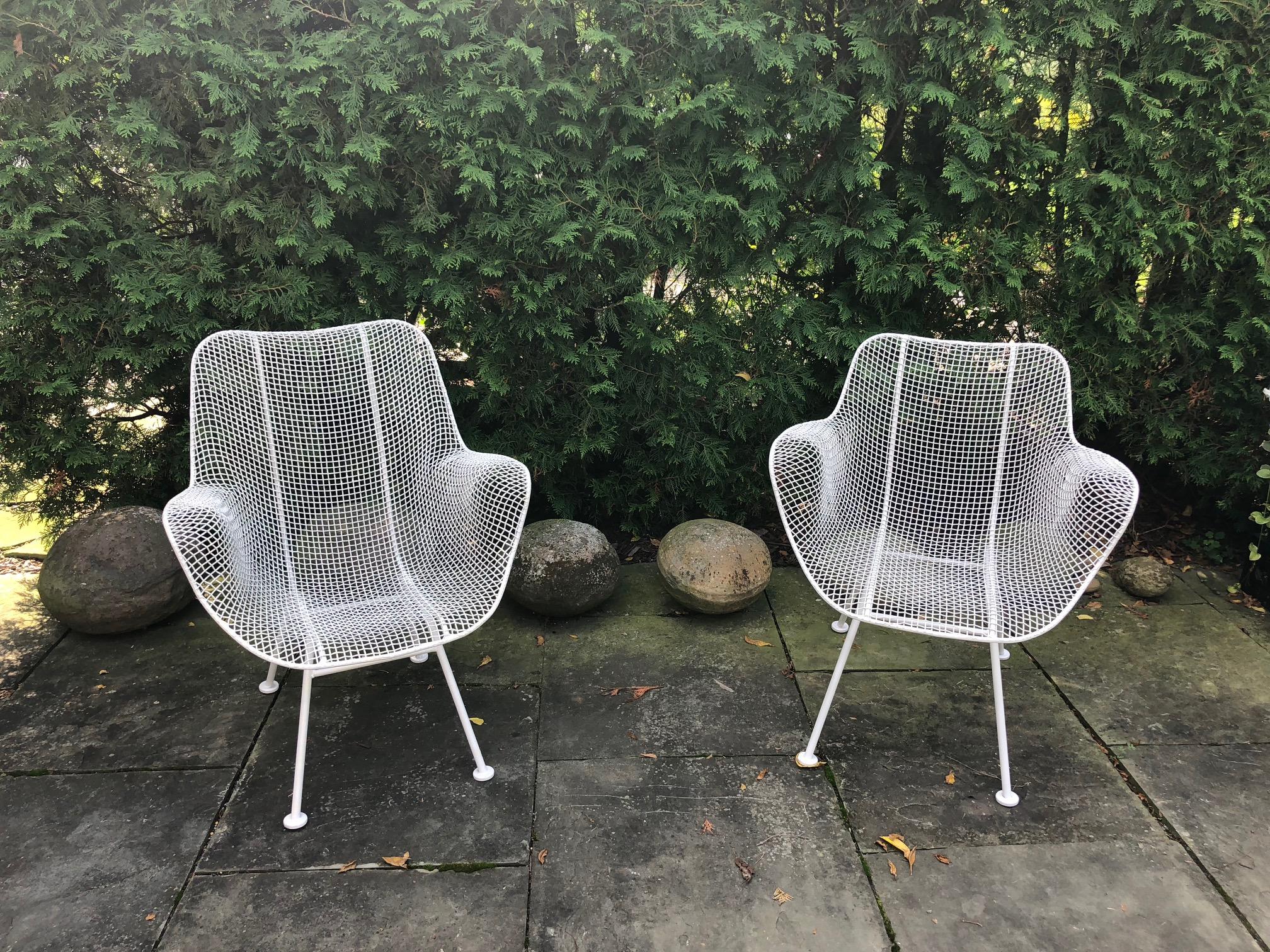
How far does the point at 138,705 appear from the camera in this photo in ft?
8.62

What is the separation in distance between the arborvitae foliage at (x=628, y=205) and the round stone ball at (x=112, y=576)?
403mm

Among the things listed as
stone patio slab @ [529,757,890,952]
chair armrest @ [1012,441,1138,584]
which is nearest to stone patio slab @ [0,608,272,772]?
stone patio slab @ [529,757,890,952]

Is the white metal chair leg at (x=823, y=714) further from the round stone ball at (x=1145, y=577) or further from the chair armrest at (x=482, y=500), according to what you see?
the round stone ball at (x=1145, y=577)

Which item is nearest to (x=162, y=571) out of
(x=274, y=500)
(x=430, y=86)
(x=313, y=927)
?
(x=274, y=500)

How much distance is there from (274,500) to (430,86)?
1.52m

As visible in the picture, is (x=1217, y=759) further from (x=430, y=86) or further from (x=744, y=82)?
(x=430, y=86)

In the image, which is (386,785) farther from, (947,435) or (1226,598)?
(1226,598)

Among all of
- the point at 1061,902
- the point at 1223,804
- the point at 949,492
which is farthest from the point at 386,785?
the point at 1223,804

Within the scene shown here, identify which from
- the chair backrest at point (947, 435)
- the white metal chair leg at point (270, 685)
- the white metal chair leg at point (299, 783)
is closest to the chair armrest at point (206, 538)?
the white metal chair leg at point (299, 783)

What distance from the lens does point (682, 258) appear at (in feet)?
10.2

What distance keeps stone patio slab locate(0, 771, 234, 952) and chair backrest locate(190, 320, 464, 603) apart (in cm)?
67

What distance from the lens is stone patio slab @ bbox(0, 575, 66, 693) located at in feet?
9.21

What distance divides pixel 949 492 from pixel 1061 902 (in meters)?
1.20

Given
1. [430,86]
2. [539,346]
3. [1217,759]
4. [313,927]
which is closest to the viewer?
[313,927]
